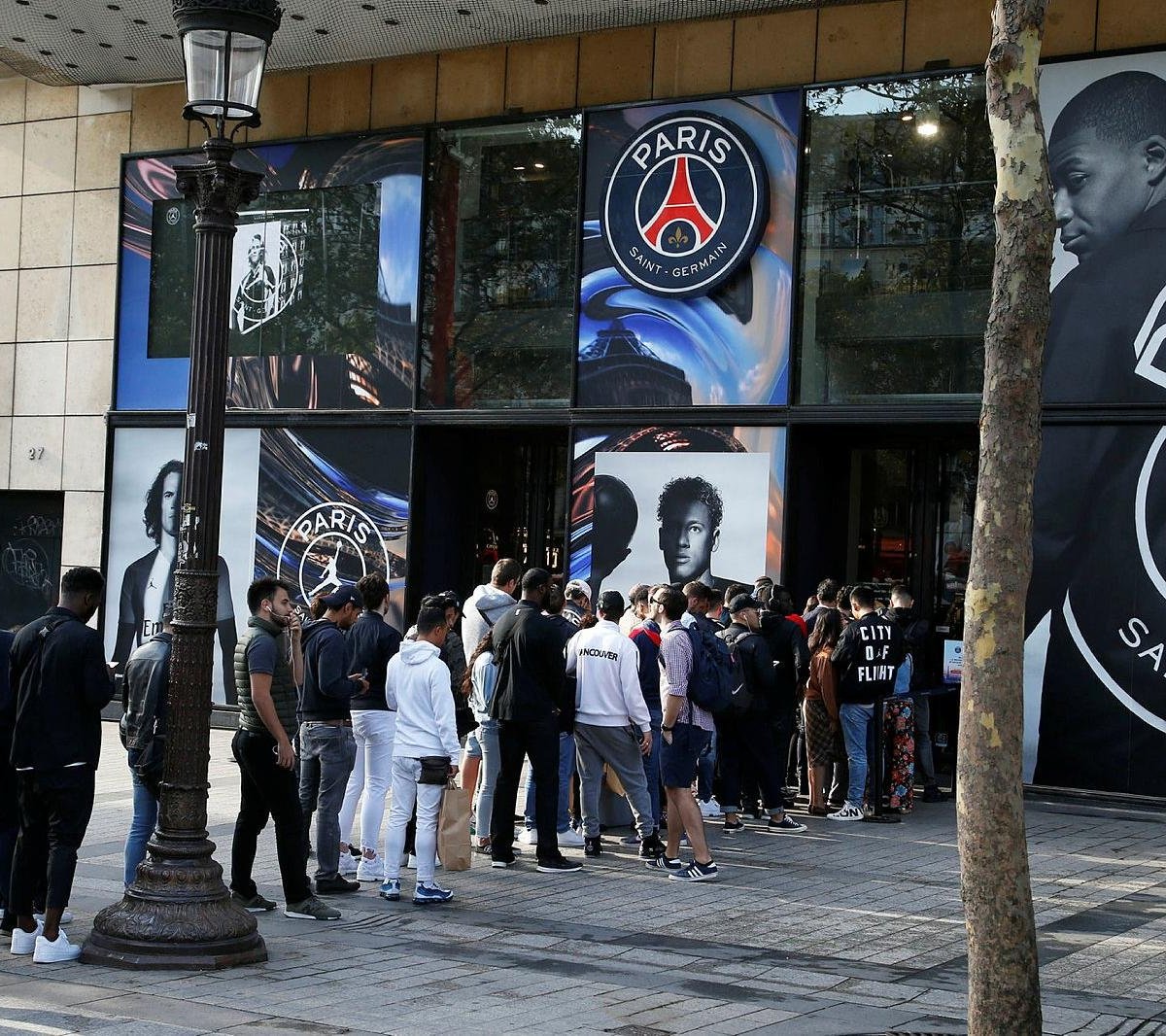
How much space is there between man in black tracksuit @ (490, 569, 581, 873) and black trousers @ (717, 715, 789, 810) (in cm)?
215

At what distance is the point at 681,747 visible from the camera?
36.1ft

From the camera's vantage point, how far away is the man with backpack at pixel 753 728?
42.4 ft

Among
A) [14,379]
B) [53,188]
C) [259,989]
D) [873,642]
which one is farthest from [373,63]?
[259,989]

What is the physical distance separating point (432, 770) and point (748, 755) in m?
4.06

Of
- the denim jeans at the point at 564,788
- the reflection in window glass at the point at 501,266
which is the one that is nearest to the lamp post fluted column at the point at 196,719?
the denim jeans at the point at 564,788

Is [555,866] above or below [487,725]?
below

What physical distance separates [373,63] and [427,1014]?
44.7 feet

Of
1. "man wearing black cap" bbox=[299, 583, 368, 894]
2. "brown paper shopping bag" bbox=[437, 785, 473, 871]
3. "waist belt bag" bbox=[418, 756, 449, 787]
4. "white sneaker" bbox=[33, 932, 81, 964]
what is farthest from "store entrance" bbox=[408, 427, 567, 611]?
"white sneaker" bbox=[33, 932, 81, 964]

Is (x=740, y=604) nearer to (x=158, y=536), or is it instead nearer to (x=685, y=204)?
(x=685, y=204)

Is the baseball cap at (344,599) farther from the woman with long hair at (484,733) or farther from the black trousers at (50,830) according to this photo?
the black trousers at (50,830)

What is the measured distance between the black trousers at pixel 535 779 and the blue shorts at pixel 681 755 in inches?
31.9

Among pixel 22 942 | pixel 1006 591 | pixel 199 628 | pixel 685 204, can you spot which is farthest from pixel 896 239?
pixel 22 942

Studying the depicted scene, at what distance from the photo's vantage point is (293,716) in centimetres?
955

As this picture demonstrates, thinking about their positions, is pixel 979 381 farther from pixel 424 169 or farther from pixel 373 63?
pixel 373 63
